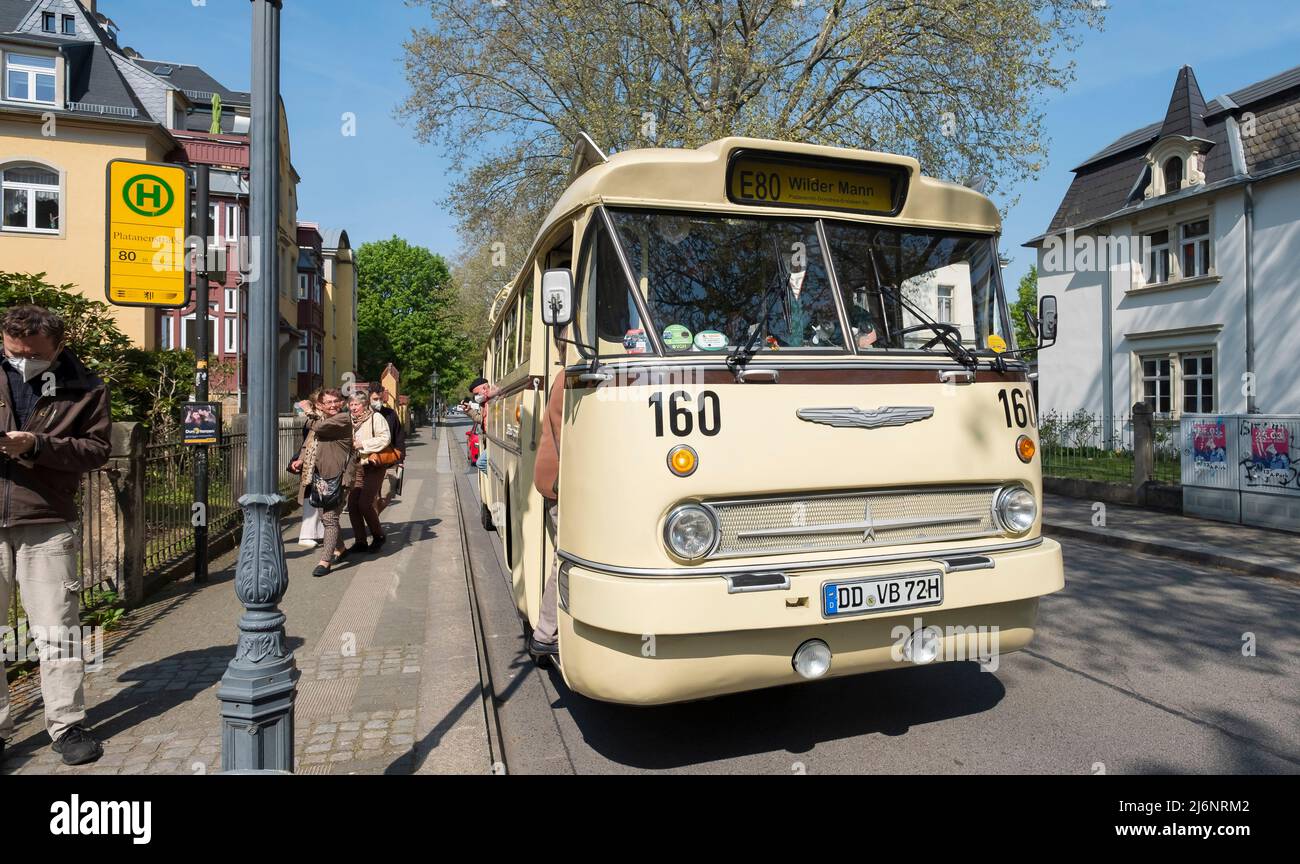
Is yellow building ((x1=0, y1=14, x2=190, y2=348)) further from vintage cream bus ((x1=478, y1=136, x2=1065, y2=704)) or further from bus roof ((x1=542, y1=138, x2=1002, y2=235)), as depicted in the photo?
vintage cream bus ((x1=478, y1=136, x2=1065, y2=704))

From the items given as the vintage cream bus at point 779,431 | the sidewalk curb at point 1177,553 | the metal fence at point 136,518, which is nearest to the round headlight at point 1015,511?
the vintage cream bus at point 779,431

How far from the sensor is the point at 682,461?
11.2 ft

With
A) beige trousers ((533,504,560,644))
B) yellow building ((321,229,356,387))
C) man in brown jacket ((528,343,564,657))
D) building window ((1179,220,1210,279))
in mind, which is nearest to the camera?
man in brown jacket ((528,343,564,657))

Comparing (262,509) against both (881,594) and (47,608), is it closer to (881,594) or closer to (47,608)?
(47,608)

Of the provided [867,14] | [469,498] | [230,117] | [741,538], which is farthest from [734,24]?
[230,117]

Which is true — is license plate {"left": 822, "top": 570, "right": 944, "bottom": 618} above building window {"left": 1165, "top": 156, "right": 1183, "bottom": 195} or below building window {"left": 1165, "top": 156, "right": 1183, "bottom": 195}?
below

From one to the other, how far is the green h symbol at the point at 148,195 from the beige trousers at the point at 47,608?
535 centimetres

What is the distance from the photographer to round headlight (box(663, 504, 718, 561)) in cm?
339

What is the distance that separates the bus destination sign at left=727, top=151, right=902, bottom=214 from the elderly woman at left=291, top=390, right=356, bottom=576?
5810mm

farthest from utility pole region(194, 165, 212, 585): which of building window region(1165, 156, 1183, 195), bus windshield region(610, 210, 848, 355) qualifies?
building window region(1165, 156, 1183, 195)

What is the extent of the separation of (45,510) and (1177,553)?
1106 centimetres

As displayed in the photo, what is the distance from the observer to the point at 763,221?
159 inches

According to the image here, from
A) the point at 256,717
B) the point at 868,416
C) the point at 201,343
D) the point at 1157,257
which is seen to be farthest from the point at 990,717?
the point at 1157,257
